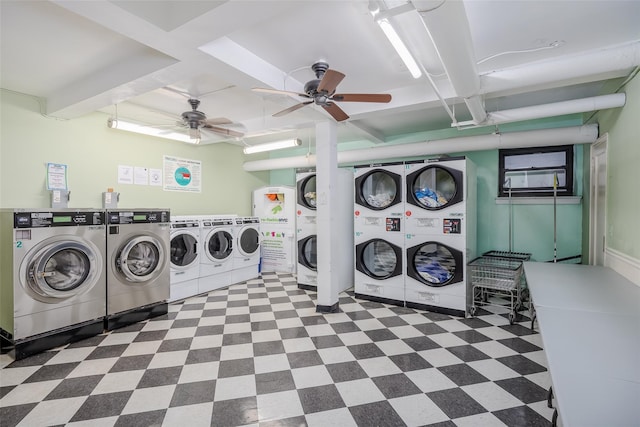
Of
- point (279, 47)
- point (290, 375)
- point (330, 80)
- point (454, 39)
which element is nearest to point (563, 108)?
point (454, 39)

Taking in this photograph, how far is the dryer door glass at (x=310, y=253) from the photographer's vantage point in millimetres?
Answer: 4789

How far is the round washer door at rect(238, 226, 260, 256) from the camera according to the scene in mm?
5242

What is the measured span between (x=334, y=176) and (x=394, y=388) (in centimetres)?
247

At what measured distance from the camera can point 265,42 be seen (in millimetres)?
2414

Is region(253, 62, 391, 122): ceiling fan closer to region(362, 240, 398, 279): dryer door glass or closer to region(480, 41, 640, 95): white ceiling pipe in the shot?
region(480, 41, 640, 95): white ceiling pipe

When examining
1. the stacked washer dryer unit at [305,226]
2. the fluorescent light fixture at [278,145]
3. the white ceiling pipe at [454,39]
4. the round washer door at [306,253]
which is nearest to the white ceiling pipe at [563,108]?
the white ceiling pipe at [454,39]

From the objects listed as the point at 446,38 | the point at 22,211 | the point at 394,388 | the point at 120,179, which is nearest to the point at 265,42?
the point at 446,38

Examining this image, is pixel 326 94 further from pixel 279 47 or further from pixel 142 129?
pixel 142 129

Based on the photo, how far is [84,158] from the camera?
13.1ft

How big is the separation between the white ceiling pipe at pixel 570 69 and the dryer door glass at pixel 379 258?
2409 millimetres

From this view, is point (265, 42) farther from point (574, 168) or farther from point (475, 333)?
point (574, 168)

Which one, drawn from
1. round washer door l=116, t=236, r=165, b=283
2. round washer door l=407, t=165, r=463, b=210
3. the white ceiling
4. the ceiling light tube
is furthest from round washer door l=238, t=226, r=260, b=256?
the ceiling light tube

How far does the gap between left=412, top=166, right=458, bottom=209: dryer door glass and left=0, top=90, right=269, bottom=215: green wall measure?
3.85 meters

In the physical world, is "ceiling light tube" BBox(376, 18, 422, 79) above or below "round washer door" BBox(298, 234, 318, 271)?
above
